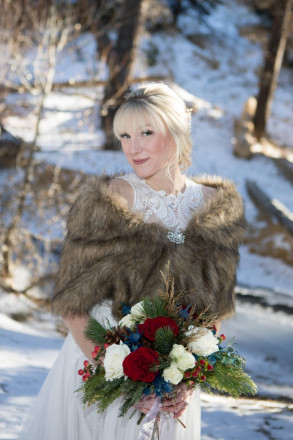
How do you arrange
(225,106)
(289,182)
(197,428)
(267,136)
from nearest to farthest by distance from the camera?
(197,428) < (289,182) < (267,136) < (225,106)

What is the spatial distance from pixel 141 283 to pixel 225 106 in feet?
51.4

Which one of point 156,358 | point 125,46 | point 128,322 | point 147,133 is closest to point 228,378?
point 156,358

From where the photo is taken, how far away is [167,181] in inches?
106

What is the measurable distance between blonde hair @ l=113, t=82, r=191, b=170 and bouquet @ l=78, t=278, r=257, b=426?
0.76 meters

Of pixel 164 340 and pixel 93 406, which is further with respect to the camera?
pixel 93 406

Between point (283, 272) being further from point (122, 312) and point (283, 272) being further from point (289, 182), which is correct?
point (122, 312)

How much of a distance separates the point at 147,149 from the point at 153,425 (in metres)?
1.18

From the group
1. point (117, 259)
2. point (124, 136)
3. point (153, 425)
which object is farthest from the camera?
point (124, 136)

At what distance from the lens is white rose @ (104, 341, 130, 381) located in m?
2.07

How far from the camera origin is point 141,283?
96.4 inches

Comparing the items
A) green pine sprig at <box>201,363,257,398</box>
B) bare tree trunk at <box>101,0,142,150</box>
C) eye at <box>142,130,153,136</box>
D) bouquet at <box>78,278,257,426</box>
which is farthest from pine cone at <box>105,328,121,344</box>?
bare tree trunk at <box>101,0,142,150</box>

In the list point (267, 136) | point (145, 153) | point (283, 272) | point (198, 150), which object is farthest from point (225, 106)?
point (145, 153)

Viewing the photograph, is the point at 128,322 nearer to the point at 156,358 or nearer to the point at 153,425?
the point at 156,358

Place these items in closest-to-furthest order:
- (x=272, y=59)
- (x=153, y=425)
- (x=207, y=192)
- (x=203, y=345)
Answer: (x=203, y=345), (x=153, y=425), (x=207, y=192), (x=272, y=59)
